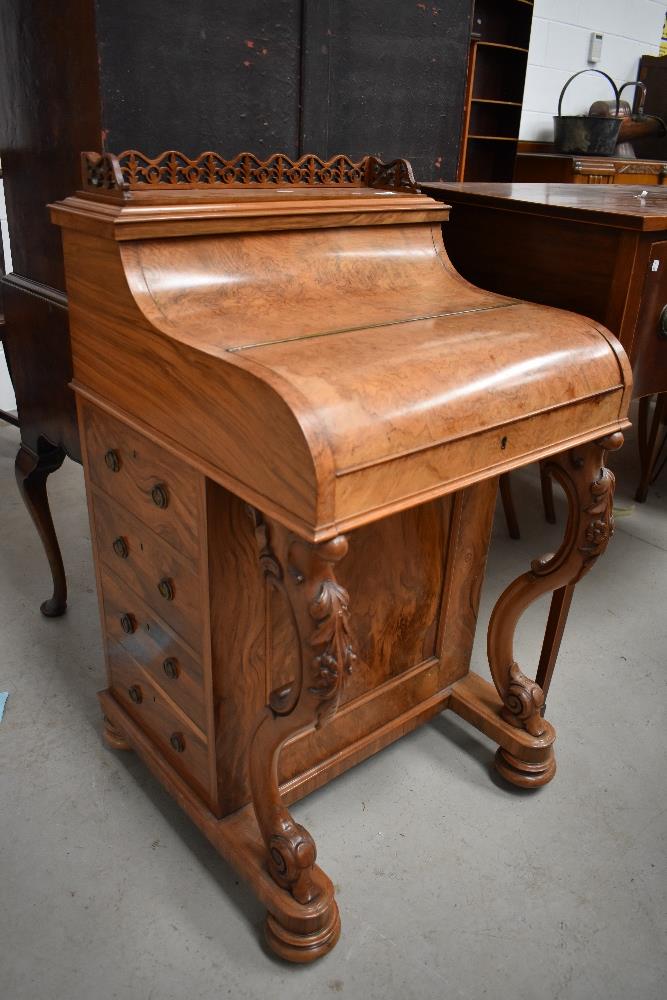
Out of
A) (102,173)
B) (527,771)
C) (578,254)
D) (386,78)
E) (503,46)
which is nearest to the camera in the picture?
(102,173)

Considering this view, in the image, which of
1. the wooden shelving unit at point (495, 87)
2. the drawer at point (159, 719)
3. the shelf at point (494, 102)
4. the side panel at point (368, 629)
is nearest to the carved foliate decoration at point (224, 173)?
the side panel at point (368, 629)

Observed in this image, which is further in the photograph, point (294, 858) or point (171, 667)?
point (171, 667)

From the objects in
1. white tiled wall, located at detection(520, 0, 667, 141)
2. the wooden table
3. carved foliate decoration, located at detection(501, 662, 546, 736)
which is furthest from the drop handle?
white tiled wall, located at detection(520, 0, 667, 141)

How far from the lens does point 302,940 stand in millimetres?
1261

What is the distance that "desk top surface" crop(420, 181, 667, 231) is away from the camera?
1.41 m

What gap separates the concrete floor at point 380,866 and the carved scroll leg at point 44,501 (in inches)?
4.5

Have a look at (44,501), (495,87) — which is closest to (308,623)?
(44,501)

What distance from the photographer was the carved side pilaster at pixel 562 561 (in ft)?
4.59

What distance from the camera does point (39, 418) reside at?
1893 mm

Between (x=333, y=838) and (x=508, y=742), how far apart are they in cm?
41

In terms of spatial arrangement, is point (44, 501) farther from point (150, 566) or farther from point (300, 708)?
point (300, 708)

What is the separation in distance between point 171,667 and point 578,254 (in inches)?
42.2

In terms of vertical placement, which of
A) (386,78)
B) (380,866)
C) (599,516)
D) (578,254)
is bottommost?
(380,866)

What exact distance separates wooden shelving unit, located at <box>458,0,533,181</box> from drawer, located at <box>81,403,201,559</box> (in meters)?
3.95
